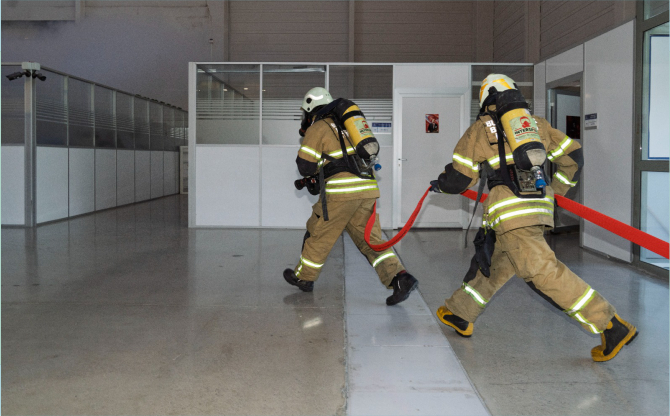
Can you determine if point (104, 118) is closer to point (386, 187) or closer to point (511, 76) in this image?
point (386, 187)

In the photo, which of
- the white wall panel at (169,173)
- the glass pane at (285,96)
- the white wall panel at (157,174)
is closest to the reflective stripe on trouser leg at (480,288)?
the glass pane at (285,96)

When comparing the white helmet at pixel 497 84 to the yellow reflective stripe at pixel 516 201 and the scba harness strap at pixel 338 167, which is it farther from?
the scba harness strap at pixel 338 167

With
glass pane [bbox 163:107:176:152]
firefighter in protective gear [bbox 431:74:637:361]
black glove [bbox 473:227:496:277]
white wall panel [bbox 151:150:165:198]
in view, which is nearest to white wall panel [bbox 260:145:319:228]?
firefighter in protective gear [bbox 431:74:637:361]

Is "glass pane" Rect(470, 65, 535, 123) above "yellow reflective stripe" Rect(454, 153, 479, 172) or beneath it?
above

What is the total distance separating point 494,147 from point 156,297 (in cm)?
297

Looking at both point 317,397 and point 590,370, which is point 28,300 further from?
point 590,370

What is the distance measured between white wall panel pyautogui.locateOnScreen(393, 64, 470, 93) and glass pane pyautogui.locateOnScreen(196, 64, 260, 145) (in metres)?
2.21

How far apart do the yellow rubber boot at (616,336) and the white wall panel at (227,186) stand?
6606 millimetres

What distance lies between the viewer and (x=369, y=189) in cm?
449

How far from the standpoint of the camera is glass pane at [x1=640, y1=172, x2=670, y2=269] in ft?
18.9

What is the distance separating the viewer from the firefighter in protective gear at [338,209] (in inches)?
174

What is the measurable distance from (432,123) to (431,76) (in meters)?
0.72

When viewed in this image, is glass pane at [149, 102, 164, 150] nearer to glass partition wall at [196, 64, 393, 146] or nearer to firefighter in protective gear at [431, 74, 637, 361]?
glass partition wall at [196, 64, 393, 146]

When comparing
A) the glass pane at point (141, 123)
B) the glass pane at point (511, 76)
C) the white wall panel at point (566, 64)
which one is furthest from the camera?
the glass pane at point (141, 123)
